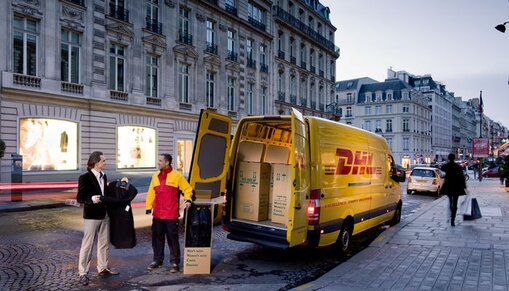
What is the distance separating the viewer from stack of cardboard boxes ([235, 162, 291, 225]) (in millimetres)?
8586

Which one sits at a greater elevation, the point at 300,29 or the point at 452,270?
the point at 300,29

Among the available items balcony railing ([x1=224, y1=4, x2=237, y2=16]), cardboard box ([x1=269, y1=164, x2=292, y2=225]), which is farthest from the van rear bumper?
balcony railing ([x1=224, y1=4, x2=237, y2=16])

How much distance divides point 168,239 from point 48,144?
17.9 m

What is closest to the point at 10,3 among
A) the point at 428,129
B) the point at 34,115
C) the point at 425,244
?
the point at 34,115

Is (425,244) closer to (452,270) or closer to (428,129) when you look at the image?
(452,270)

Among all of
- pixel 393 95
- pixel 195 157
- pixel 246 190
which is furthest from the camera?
pixel 393 95

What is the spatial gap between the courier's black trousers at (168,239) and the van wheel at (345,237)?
3.14m

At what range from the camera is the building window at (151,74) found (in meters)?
27.9

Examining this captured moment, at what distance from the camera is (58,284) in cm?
627

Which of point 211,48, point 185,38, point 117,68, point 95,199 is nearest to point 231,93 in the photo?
point 211,48

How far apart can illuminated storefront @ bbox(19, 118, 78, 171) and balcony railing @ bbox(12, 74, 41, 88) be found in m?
1.72

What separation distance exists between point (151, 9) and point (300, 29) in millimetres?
22370

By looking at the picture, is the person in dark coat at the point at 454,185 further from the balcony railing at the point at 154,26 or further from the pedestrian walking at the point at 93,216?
the balcony railing at the point at 154,26

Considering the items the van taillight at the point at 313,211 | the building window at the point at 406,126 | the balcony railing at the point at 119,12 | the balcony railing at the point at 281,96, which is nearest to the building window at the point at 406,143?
the building window at the point at 406,126
